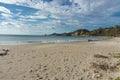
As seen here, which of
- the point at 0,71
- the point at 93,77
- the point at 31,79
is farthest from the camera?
the point at 0,71

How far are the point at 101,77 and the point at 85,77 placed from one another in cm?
76

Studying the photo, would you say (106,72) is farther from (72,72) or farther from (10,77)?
(10,77)

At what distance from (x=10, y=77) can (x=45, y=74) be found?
1.67 m

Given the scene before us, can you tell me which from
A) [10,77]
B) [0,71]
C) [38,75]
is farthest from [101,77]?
[0,71]

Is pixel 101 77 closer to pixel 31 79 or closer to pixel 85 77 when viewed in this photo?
pixel 85 77

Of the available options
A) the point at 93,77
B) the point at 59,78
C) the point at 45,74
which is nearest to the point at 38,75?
the point at 45,74

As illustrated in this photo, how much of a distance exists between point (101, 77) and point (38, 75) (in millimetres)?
3024

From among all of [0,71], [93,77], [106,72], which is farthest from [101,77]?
[0,71]

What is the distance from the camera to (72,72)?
8086 millimetres

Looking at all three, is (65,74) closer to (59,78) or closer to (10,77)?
(59,78)

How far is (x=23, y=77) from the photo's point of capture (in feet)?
23.1

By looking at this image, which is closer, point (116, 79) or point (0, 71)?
point (116, 79)

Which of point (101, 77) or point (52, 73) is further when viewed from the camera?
point (52, 73)

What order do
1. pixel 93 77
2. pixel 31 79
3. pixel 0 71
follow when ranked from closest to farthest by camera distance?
pixel 31 79 < pixel 93 77 < pixel 0 71
